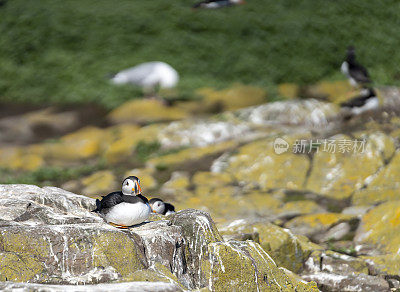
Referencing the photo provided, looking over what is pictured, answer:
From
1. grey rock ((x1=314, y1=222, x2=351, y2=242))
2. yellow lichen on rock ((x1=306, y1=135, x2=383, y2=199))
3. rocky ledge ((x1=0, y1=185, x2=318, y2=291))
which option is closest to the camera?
rocky ledge ((x1=0, y1=185, x2=318, y2=291))

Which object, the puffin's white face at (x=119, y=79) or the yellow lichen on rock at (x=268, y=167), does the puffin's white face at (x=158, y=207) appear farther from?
the puffin's white face at (x=119, y=79)

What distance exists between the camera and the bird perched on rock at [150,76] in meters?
17.4

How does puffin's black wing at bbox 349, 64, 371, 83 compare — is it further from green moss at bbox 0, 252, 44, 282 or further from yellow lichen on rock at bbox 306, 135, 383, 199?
green moss at bbox 0, 252, 44, 282

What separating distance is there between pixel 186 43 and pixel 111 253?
634 inches

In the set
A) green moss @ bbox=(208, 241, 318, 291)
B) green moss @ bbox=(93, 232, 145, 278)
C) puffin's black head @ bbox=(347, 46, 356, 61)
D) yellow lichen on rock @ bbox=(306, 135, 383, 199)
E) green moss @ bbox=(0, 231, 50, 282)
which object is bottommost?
yellow lichen on rock @ bbox=(306, 135, 383, 199)

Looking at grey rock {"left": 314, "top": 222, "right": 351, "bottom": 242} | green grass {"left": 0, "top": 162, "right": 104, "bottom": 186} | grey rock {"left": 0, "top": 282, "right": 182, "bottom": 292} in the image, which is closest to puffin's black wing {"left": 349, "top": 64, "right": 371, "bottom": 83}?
grey rock {"left": 314, "top": 222, "right": 351, "bottom": 242}

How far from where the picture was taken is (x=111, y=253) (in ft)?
16.8

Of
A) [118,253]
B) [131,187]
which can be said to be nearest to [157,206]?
[131,187]

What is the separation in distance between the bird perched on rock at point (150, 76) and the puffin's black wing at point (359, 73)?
21.1 ft

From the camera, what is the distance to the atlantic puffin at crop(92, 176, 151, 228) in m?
5.67

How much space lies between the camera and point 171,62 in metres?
A: 19.4

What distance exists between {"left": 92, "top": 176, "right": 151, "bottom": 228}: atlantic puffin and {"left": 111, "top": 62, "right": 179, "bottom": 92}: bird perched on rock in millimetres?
11872

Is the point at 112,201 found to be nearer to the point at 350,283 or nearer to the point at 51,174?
the point at 350,283

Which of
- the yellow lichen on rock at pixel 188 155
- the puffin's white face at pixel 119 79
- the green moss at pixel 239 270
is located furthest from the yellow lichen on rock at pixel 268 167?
the puffin's white face at pixel 119 79
